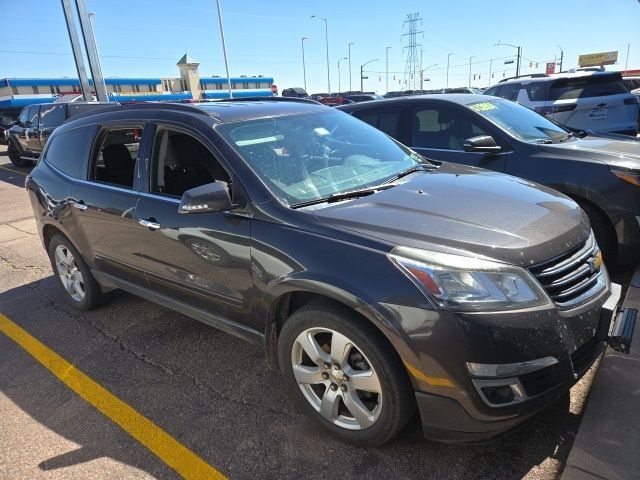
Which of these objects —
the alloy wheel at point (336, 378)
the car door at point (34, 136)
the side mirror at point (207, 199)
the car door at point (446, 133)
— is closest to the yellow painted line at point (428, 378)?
the alloy wheel at point (336, 378)

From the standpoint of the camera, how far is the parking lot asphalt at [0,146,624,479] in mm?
2332

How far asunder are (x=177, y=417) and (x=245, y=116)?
6.36ft

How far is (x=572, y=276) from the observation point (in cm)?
229

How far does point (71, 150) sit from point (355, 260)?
3.19 metres

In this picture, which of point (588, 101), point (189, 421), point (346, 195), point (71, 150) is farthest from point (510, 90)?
point (189, 421)

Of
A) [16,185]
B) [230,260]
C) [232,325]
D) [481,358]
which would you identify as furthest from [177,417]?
[16,185]

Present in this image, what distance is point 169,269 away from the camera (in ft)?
10.4

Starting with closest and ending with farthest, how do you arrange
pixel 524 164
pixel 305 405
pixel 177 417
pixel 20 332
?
1. pixel 305 405
2. pixel 177 417
3. pixel 20 332
4. pixel 524 164

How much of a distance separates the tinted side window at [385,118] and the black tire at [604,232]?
2243 millimetres

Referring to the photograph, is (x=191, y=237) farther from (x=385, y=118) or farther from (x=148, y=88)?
(x=148, y=88)

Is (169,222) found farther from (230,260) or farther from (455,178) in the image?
(455,178)

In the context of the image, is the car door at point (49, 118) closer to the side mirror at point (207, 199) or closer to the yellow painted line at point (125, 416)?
the yellow painted line at point (125, 416)

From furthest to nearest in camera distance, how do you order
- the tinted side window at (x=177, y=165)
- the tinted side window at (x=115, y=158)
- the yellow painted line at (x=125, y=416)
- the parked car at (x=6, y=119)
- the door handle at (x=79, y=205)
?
the parked car at (x=6, y=119) → the door handle at (x=79, y=205) → the tinted side window at (x=115, y=158) → the tinted side window at (x=177, y=165) → the yellow painted line at (x=125, y=416)

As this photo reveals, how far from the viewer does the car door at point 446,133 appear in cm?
479
